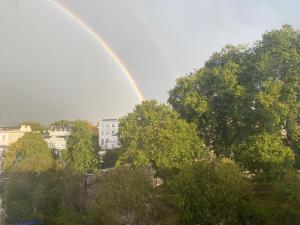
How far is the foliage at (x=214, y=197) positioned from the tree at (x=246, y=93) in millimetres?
17276

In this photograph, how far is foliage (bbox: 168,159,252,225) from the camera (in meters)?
22.8

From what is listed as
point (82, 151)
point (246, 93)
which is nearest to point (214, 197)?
point (246, 93)

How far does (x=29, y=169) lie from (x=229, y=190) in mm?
23173

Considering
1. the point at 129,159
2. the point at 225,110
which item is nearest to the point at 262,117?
the point at 225,110

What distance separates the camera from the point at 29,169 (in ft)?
129

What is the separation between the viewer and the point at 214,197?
2288cm

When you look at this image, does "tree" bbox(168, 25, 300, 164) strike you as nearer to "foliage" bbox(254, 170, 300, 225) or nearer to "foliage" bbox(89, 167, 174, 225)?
"foliage" bbox(254, 170, 300, 225)

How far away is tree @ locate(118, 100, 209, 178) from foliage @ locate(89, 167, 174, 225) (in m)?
12.7

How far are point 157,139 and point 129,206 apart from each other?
16.7 m

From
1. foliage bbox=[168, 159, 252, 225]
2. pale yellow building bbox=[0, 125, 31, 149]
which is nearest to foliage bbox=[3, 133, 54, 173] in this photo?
foliage bbox=[168, 159, 252, 225]

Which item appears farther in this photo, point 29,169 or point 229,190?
point 29,169

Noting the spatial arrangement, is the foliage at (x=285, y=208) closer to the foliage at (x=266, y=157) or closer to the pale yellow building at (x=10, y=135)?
the foliage at (x=266, y=157)

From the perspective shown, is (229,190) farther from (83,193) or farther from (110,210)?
(83,193)

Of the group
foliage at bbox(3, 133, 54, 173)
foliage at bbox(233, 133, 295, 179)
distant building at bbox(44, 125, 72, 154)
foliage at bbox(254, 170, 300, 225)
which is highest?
distant building at bbox(44, 125, 72, 154)
